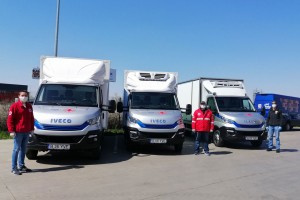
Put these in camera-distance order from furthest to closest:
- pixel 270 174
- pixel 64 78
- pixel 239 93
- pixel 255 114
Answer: pixel 239 93 → pixel 255 114 → pixel 64 78 → pixel 270 174

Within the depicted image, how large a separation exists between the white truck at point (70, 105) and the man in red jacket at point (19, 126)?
636 mm

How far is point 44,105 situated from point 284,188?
6.41m

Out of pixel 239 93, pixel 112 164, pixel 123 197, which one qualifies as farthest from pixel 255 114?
pixel 123 197

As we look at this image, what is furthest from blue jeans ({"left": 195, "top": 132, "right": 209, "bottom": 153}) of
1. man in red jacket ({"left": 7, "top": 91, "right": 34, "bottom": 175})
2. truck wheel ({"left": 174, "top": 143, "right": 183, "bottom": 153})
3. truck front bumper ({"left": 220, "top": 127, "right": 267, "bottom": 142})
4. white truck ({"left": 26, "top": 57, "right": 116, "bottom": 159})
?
man in red jacket ({"left": 7, "top": 91, "right": 34, "bottom": 175})

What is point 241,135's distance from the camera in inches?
532

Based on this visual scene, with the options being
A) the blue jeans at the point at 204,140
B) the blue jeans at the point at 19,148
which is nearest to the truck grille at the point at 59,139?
the blue jeans at the point at 19,148

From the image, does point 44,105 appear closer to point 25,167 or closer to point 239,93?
point 25,167

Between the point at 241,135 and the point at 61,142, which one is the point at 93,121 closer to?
the point at 61,142

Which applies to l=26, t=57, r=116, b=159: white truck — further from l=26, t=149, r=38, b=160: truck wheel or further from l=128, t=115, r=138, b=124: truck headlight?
l=128, t=115, r=138, b=124: truck headlight

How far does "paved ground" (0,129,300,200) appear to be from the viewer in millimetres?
6719

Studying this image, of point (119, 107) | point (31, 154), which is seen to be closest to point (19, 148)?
point (31, 154)

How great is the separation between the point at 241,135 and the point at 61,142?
7.14 meters

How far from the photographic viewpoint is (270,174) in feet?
29.3

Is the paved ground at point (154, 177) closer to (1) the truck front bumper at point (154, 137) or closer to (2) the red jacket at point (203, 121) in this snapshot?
A: (1) the truck front bumper at point (154, 137)
